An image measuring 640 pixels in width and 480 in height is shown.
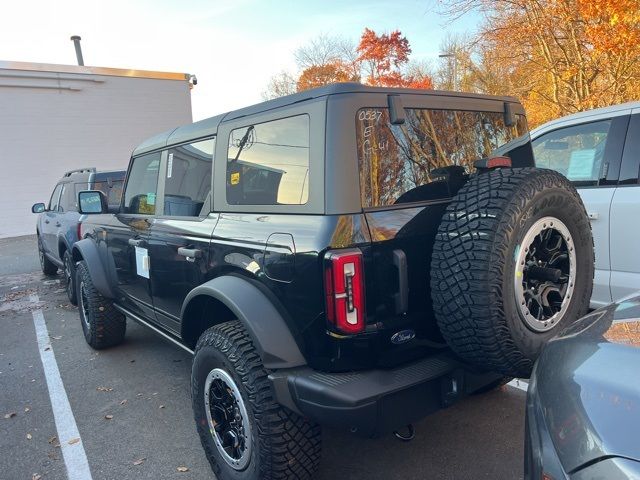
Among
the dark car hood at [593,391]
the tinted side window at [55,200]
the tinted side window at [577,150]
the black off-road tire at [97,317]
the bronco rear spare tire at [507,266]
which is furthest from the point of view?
the tinted side window at [55,200]

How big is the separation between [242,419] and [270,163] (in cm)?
130

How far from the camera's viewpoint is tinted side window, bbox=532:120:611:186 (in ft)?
12.9

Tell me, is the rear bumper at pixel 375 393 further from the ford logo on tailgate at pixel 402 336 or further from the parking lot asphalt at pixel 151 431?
the parking lot asphalt at pixel 151 431

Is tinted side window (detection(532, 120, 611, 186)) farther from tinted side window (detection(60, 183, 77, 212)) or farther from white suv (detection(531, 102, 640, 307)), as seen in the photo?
tinted side window (detection(60, 183, 77, 212))

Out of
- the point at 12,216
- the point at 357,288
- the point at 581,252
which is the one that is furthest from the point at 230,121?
the point at 12,216

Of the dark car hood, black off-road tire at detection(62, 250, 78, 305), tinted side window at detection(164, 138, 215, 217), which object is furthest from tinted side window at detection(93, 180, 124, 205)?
the dark car hood

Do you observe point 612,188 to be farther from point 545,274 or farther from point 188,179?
point 188,179

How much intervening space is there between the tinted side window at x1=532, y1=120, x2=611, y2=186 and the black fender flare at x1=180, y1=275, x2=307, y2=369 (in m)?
3.02

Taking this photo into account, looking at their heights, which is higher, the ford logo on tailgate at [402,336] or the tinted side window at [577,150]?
the tinted side window at [577,150]

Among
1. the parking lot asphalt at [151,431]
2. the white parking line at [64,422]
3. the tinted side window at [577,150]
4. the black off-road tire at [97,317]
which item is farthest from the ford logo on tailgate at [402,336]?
the black off-road tire at [97,317]

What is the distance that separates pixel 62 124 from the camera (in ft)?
56.9

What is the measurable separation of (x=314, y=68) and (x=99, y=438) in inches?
1147

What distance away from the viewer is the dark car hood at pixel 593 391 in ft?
3.71

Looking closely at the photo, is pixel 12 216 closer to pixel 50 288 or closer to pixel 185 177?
pixel 50 288
